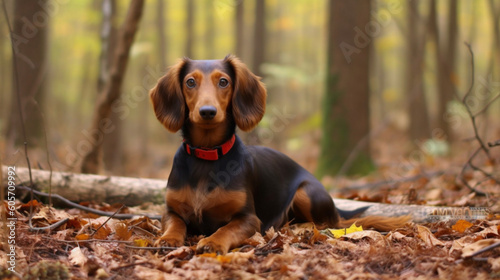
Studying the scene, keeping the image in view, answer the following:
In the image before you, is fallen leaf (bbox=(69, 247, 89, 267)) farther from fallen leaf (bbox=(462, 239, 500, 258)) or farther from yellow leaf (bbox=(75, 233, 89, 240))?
fallen leaf (bbox=(462, 239, 500, 258))

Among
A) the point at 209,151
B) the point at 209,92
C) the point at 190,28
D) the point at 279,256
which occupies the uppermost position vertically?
the point at 190,28

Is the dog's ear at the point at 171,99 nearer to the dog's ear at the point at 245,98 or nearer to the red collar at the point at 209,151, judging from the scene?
the red collar at the point at 209,151

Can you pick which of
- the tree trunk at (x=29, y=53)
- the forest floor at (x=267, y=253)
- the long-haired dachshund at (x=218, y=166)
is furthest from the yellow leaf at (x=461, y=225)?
the tree trunk at (x=29, y=53)

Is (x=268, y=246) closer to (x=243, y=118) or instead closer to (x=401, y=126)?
(x=243, y=118)

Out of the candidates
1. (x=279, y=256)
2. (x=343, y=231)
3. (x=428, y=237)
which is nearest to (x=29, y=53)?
(x=343, y=231)

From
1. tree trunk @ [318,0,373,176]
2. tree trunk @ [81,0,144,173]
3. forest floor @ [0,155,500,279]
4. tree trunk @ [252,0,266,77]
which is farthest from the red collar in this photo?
tree trunk @ [252,0,266,77]

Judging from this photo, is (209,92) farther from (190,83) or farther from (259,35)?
(259,35)

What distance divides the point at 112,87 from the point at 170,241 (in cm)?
367

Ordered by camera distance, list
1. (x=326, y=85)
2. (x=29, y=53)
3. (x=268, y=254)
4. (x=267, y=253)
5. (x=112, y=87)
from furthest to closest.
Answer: (x=29, y=53) → (x=326, y=85) → (x=112, y=87) → (x=267, y=253) → (x=268, y=254)

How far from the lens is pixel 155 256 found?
114 inches

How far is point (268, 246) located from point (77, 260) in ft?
4.14

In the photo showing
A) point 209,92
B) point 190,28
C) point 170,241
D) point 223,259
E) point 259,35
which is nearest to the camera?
point 223,259

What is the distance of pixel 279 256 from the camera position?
111 inches

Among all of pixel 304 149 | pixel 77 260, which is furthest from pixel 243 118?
pixel 304 149
